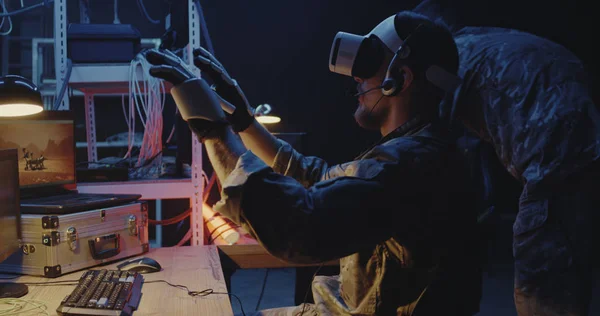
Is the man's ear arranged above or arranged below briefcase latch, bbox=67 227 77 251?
above

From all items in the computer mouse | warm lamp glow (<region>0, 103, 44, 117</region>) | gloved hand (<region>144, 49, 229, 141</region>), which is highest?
gloved hand (<region>144, 49, 229, 141</region>)

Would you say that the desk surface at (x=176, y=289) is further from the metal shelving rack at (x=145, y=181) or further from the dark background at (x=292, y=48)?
the dark background at (x=292, y=48)

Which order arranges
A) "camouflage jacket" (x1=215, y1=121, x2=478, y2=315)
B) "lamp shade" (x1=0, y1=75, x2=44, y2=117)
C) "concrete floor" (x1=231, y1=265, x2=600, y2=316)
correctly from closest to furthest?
"camouflage jacket" (x1=215, y1=121, x2=478, y2=315) < "lamp shade" (x1=0, y1=75, x2=44, y2=117) < "concrete floor" (x1=231, y1=265, x2=600, y2=316)

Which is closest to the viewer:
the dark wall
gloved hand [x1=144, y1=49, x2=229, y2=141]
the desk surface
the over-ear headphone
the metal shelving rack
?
gloved hand [x1=144, y1=49, x2=229, y2=141]

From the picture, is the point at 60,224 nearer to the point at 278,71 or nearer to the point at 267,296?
the point at 267,296

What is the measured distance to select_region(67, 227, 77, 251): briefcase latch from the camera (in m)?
1.49

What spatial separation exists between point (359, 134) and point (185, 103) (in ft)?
11.4

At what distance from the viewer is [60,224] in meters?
1.48

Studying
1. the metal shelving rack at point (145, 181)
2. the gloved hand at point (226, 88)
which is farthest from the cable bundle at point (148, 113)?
the gloved hand at point (226, 88)

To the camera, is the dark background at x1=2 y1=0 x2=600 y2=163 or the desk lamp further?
the dark background at x1=2 y1=0 x2=600 y2=163

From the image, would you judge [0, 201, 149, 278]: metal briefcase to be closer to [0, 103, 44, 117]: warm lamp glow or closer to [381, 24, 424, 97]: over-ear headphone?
[0, 103, 44, 117]: warm lamp glow

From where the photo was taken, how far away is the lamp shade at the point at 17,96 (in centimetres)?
132

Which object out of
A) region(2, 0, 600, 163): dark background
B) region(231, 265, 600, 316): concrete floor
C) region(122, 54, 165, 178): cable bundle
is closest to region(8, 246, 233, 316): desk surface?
region(122, 54, 165, 178): cable bundle

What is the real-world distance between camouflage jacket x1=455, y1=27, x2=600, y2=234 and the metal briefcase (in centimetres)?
132
